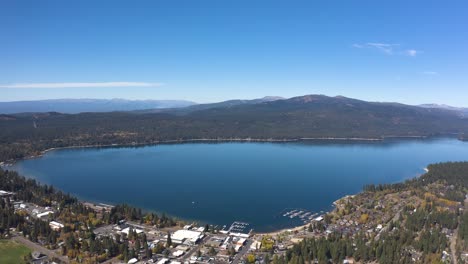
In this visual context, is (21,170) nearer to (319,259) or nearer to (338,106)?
(319,259)

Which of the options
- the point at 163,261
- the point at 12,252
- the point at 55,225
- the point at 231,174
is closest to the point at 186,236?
the point at 163,261

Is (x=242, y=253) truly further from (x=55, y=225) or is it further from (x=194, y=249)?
(x=55, y=225)

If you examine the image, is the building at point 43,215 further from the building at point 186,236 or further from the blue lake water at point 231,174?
the building at point 186,236

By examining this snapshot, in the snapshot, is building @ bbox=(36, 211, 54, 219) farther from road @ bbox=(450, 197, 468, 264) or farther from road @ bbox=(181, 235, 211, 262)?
road @ bbox=(450, 197, 468, 264)

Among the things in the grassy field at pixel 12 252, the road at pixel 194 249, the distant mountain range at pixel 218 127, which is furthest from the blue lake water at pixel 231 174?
the grassy field at pixel 12 252

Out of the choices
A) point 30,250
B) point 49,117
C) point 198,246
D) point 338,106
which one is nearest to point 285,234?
point 198,246

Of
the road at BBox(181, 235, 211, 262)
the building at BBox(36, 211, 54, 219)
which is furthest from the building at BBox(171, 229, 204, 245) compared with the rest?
the building at BBox(36, 211, 54, 219)
